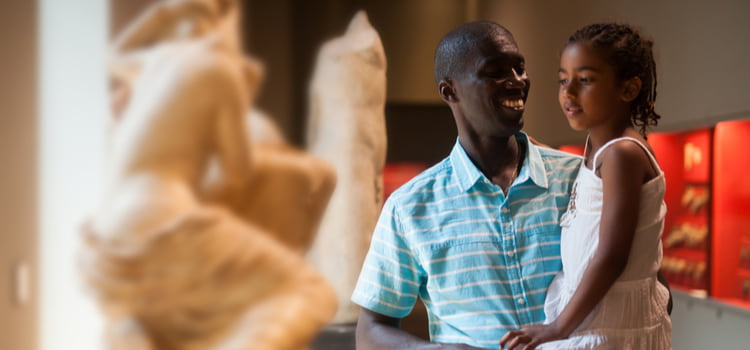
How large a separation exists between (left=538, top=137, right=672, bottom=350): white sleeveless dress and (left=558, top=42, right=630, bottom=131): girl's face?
2.7 inches

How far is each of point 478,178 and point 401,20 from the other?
448 millimetres

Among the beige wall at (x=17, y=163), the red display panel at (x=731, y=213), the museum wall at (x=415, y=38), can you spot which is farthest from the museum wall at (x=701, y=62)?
the beige wall at (x=17, y=163)

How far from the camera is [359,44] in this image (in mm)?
1136

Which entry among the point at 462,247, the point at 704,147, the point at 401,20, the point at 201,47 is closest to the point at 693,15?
the point at 704,147

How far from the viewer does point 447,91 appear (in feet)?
4.58

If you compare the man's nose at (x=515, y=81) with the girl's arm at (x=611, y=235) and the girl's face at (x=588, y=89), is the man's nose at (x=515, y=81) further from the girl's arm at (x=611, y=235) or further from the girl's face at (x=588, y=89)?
the girl's arm at (x=611, y=235)

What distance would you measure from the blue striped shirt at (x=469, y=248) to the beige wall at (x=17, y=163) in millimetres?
735

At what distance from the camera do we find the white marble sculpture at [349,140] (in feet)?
3.26

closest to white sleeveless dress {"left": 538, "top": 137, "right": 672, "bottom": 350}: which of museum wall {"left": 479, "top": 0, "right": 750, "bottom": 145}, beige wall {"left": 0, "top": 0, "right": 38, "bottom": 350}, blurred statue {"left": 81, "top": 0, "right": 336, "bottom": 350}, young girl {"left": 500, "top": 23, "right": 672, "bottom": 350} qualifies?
young girl {"left": 500, "top": 23, "right": 672, "bottom": 350}

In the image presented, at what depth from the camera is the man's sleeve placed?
149 cm

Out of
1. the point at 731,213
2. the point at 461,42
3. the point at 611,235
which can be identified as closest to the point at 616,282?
the point at 611,235

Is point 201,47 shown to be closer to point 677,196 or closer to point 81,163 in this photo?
point 81,163

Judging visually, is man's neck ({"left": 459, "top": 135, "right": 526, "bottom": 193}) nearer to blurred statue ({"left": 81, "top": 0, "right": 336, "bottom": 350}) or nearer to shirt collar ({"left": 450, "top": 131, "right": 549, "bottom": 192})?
shirt collar ({"left": 450, "top": 131, "right": 549, "bottom": 192})

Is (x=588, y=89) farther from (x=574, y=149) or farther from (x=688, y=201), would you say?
(x=688, y=201)
